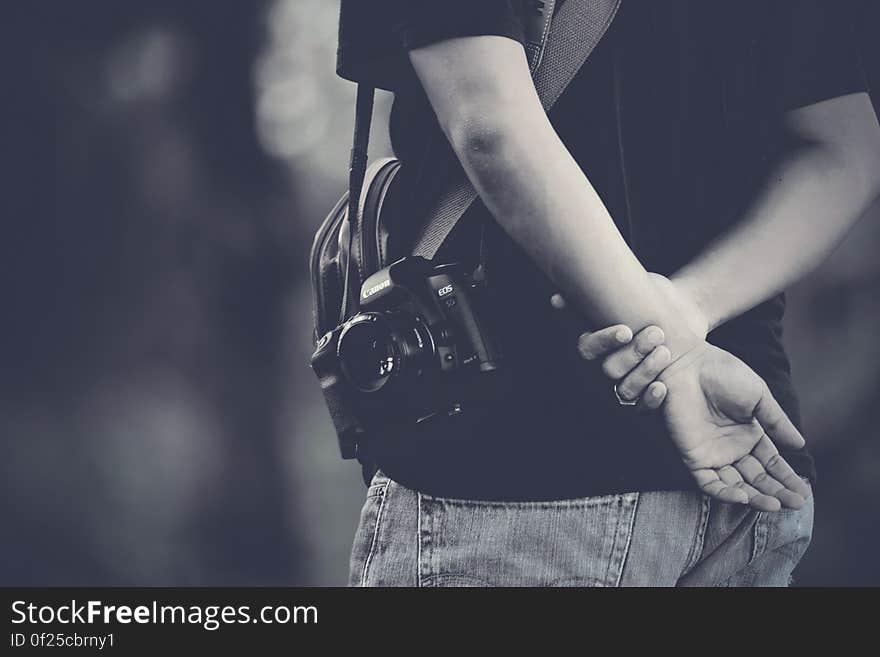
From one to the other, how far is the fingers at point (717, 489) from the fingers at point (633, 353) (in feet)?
0.28

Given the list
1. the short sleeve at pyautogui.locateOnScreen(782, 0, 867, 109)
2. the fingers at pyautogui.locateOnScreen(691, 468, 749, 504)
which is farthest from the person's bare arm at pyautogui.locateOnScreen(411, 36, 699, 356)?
the short sleeve at pyautogui.locateOnScreen(782, 0, 867, 109)

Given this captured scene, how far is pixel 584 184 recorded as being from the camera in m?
0.53

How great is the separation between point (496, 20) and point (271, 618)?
0.47 m

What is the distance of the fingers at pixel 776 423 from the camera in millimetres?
578

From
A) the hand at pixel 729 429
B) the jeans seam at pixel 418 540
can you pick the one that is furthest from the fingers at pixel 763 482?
the jeans seam at pixel 418 540

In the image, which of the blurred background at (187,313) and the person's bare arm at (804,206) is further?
the blurred background at (187,313)

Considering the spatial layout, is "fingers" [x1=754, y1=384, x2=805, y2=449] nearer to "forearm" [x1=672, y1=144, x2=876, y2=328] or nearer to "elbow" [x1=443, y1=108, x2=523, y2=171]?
"forearm" [x1=672, y1=144, x2=876, y2=328]

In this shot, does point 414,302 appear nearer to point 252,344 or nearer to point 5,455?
point 252,344

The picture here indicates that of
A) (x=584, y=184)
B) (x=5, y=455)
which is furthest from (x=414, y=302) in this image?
(x=5, y=455)

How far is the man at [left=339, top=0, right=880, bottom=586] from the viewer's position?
1.75 ft

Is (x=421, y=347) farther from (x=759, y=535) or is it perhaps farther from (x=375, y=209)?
(x=759, y=535)

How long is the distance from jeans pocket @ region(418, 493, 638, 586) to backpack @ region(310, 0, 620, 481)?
11 centimetres

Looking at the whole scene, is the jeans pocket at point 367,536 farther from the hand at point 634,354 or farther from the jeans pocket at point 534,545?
the hand at point 634,354

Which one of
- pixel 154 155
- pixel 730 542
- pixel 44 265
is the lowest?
pixel 730 542
